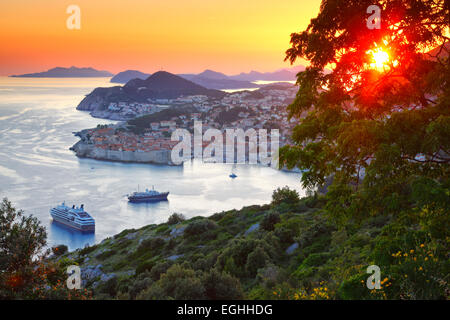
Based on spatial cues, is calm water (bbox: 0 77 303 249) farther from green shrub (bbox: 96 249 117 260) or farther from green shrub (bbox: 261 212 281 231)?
green shrub (bbox: 261 212 281 231)

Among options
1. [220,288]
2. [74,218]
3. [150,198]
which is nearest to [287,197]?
[220,288]

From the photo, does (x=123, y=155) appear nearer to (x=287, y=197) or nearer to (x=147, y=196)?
(x=147, y=196)

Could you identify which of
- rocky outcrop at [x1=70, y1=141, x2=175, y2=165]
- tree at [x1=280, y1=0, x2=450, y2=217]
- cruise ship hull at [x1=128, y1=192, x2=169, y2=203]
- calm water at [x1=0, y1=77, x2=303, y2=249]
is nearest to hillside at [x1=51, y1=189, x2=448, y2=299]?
tree at [x1=280, y1=0, x2=450, y2=217]

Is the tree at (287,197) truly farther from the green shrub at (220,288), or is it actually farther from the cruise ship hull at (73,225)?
the cruise ship hull at (73,225)

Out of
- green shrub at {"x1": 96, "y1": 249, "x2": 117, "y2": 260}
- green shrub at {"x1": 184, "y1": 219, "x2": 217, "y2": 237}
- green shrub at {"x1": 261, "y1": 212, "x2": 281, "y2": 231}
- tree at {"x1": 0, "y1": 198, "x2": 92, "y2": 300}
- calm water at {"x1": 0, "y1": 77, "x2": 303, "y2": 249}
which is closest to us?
tree at {"x1": 0, "y1": 198, "x2": 92, "y2": 300}

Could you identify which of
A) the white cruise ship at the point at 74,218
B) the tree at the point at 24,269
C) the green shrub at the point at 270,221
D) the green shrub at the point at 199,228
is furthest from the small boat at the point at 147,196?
the tree at the point at 24,269
